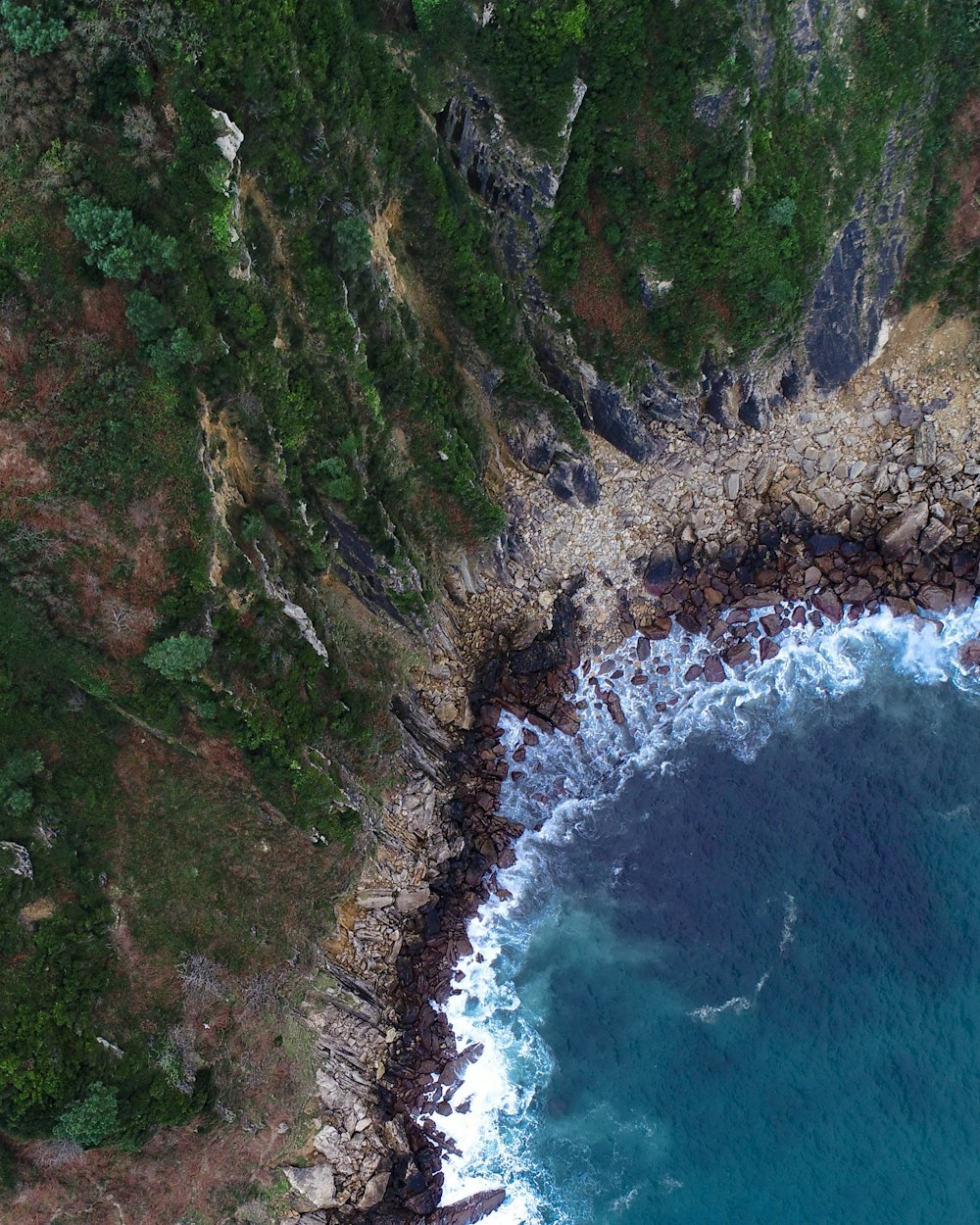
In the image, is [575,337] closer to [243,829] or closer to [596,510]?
[596,510]

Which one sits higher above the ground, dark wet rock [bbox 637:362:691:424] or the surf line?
dark wet rock [bbox 637:362:691:424]

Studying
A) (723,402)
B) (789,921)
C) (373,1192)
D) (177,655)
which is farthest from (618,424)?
(373,1192)

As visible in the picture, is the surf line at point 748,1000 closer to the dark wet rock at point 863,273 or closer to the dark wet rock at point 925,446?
the dark wet rock at point 925,446

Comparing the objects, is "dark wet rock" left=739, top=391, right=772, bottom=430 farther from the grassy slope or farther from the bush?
the bush

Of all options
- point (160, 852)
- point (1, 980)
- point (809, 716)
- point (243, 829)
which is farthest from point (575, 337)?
point (1, 980)

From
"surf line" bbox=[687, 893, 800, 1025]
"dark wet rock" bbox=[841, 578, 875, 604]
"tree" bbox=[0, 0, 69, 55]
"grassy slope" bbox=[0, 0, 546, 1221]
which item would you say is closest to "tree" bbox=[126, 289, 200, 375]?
"grassy slope" bbox=[0, 0, 546, 1221]
